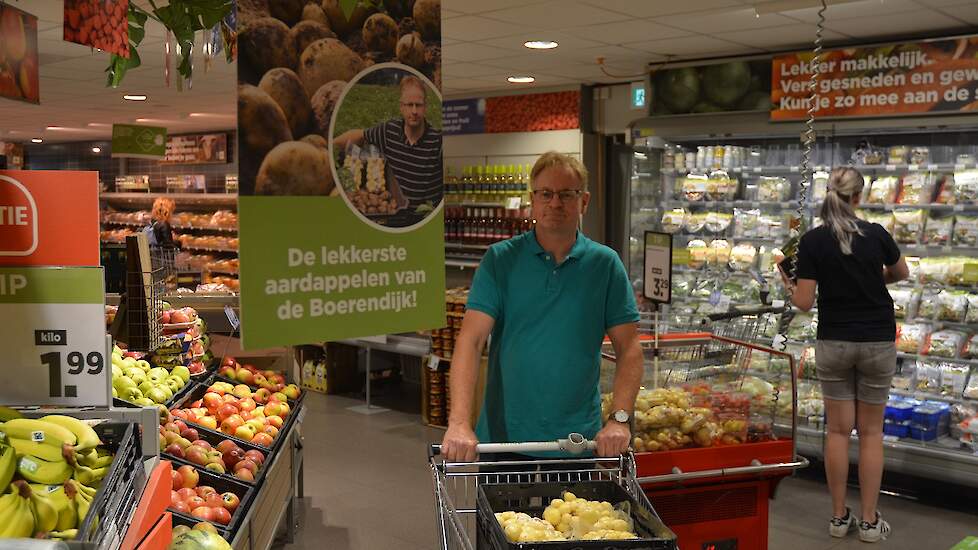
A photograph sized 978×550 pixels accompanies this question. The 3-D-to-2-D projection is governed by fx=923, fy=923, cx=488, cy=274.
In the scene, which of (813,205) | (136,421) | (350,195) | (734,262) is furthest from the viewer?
(734,262)

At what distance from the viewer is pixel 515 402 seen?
305 centimetres

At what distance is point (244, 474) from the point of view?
3840 millimetres

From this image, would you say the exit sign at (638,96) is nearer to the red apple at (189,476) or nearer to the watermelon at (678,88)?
the watermelon at (678,88)

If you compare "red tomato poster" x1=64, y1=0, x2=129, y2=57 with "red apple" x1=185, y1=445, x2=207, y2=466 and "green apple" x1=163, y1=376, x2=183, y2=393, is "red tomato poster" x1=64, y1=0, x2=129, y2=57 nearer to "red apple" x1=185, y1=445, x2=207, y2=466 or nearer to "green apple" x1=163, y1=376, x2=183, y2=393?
"red apple" x1=185, y1=445, x2=207, y2=466

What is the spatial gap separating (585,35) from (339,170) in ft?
16.5

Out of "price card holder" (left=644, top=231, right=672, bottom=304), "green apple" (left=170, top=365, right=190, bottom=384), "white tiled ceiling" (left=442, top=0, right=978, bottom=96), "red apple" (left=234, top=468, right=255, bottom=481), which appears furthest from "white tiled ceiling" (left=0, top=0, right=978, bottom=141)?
"red apple" (left=234, top=468, right=255, bottom=481)

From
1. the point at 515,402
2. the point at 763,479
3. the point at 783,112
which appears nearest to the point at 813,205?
the point at 783,112

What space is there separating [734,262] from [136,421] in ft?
18.5

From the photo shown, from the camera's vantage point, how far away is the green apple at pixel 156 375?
4.33 m

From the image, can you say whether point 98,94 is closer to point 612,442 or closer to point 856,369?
point 856,369

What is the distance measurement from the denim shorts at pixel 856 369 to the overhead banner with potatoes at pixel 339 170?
12.3ft

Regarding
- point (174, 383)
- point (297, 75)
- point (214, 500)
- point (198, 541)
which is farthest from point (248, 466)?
point (297, 75)

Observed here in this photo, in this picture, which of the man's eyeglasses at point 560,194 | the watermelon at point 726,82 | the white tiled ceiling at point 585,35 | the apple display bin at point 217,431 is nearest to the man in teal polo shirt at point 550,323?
the man's eyeglasses at point 560,194

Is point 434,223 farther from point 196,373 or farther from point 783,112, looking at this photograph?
point 783,112
